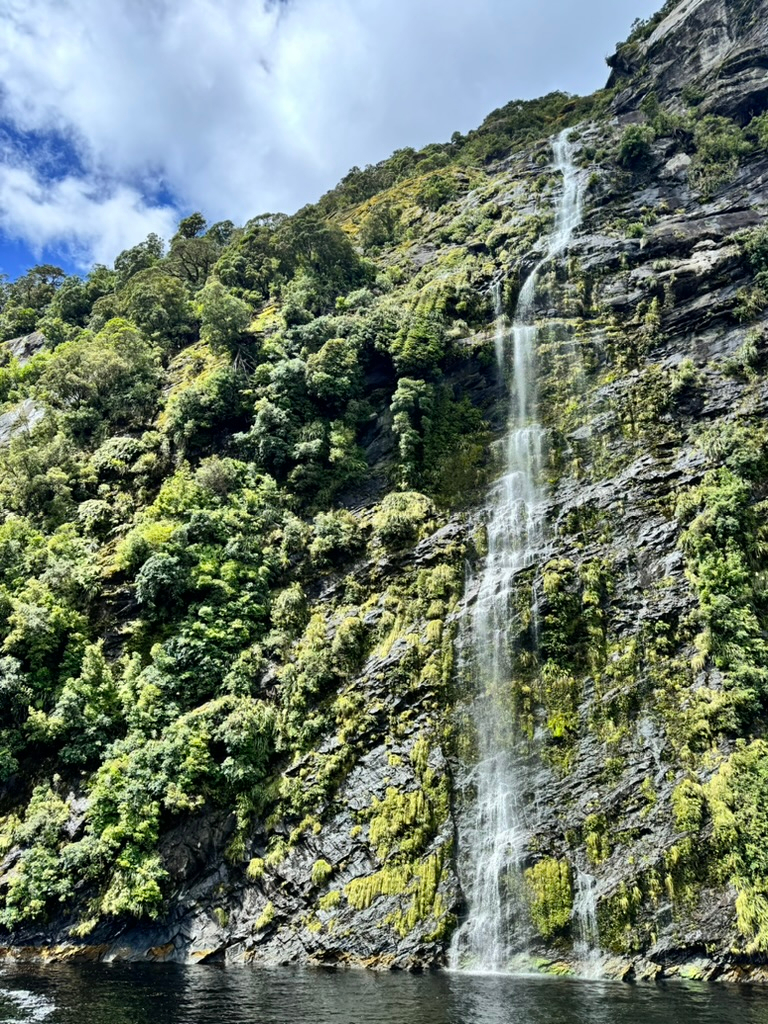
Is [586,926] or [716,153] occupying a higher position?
[716,153]

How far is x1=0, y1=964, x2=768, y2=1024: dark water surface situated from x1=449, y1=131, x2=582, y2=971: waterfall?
2.06 metres

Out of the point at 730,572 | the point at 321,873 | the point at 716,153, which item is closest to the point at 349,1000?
the point at 321,873

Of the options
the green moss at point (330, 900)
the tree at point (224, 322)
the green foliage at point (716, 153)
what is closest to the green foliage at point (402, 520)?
the green moss at point (330, 900)

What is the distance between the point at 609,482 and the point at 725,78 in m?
50.5

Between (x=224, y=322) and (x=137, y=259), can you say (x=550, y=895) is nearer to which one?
(x=224, y=322)

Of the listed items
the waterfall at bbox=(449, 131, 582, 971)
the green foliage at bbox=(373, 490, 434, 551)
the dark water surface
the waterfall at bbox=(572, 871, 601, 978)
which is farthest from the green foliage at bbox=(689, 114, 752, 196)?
the dark water surface

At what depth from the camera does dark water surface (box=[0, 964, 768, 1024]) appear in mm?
16391

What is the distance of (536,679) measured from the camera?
2902 cm

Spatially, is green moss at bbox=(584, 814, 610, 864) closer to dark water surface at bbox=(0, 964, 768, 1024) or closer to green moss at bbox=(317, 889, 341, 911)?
dark water surface at bbox=(0, 964, 768, 1024)

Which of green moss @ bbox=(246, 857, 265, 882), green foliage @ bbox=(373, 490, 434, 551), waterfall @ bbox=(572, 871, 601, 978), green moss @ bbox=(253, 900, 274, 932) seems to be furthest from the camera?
green foliage @ bbox=(373, 490, 434, 551)

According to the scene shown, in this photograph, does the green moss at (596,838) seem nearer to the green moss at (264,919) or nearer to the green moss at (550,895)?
the green moss at (550,895)

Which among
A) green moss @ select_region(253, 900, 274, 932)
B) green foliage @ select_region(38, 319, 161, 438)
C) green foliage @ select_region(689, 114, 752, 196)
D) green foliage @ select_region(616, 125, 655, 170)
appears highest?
green foliage @ select_region(616, 125, 655, 170)

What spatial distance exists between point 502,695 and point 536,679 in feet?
5.34

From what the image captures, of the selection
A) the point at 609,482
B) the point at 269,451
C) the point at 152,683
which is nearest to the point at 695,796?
the point at 609,482
